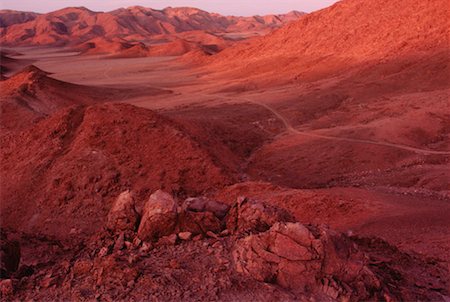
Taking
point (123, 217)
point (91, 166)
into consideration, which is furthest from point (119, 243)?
point (91, 166)

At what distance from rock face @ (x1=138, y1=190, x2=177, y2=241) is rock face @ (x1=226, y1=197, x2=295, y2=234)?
785 mm

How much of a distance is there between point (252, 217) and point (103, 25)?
106276 mm

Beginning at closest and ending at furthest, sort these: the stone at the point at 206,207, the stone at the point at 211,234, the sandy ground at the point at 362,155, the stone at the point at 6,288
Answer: the stone at the point at 6,288 → the stone at the point at 211,234 → the stone at the point at 206,207 → the sandy ground at the point at 362,155

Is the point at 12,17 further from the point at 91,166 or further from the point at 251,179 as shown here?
the point at 251,179

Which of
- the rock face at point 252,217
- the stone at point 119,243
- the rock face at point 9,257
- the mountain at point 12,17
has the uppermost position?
the mountain at point 12,17

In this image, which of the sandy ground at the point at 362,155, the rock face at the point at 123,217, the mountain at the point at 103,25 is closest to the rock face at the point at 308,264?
the rock face at the point at 123,217

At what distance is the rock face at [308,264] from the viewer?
4676mm

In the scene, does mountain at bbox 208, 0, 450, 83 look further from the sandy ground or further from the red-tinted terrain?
the sandy ground

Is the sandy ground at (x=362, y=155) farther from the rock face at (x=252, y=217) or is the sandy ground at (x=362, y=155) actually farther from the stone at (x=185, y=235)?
the stone at (x=185, y=235)

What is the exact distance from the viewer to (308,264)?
15.5 ft

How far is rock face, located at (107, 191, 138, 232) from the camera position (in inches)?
234

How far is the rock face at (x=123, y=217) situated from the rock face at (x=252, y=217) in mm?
1350

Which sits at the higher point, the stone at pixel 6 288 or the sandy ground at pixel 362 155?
the stone at pixel 6 288

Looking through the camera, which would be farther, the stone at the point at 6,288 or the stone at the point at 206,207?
the stone at the point at 206,207
